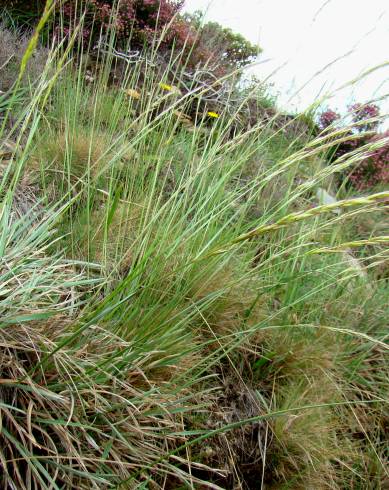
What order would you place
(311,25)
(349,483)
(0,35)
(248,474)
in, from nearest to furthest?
(311,25)
(248,474)
(349,483)
(0,35)

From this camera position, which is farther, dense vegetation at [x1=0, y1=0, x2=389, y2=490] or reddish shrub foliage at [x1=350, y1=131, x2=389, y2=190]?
reddish shrub foliage at [x1=350, y1=131, x2=389, y2=190]

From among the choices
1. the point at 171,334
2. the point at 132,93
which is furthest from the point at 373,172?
the point at 171,334

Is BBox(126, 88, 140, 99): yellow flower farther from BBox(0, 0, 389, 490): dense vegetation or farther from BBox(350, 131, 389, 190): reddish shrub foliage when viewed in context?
BBox(350, 131, 389, 190): reddish shrub foliage

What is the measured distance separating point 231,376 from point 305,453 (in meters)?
0.36

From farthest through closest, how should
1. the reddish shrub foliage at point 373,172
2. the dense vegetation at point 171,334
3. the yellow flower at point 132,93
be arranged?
the reddish shrub foliage at point 373,172
the yellow flower at point 132,93
the dense vegetation at point 171,334

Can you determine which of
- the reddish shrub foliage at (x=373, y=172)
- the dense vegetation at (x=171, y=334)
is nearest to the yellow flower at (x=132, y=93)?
the dense vegetation at (x=171, y=334)

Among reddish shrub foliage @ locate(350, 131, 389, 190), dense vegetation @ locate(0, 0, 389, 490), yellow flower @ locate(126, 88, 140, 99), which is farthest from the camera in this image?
reddish shrub foliage @ locate(350, 131, 389, 190)

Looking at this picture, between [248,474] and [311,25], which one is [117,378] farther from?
[311,25]

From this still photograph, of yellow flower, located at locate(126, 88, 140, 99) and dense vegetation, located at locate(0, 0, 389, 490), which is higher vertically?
yellow flower, located at locate(126, 88, 140, 99)

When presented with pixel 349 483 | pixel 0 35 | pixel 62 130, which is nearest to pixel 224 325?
pixel 349 483

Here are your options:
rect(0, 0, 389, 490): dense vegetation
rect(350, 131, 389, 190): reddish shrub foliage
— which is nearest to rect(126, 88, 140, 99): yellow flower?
rect(0, 0, 389, 490): dense vegetation

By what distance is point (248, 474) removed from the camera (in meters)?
1.78

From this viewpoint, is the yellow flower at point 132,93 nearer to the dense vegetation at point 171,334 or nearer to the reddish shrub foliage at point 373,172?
the dense vegetation at point 171,334

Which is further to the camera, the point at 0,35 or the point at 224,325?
the point at 0,35
